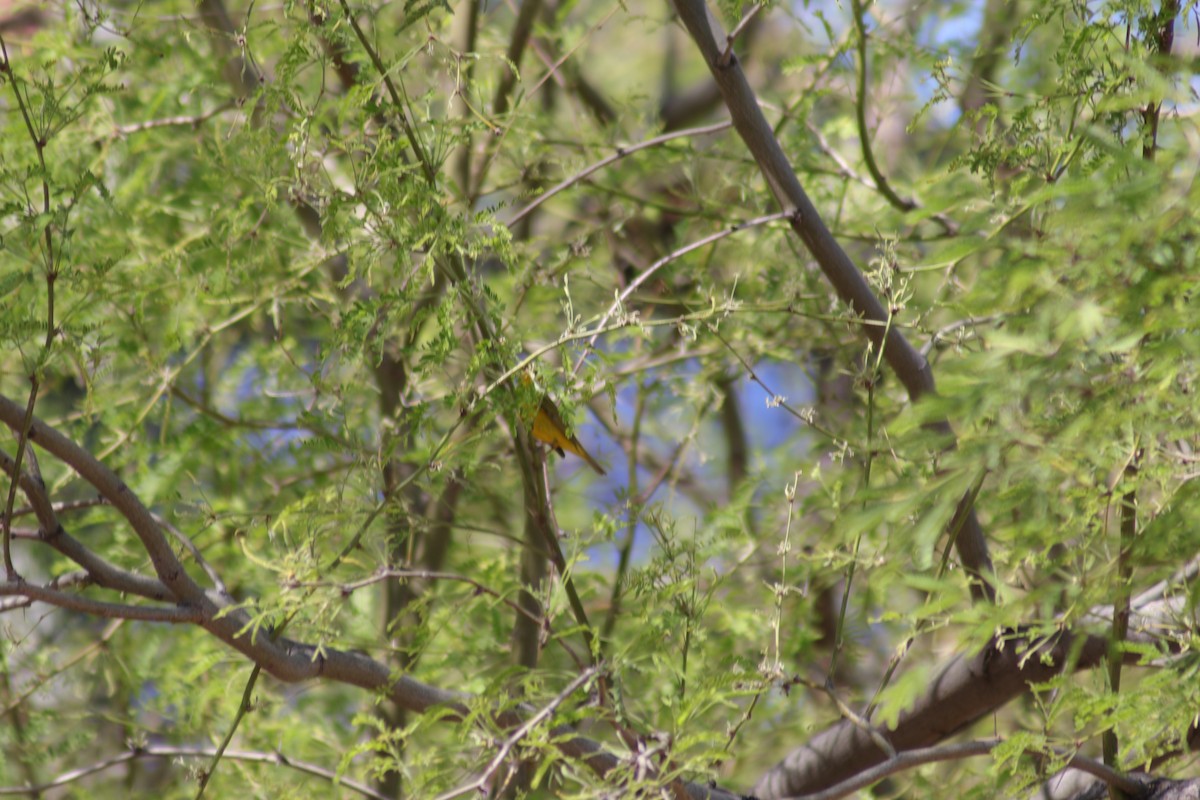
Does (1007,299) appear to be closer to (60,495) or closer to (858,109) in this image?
(858,109)

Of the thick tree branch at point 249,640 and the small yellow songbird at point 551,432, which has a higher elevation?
the small yellow songbird at point 551,432

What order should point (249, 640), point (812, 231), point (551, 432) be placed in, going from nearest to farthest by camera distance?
point (249, 640), point (812, 231), point (551, 432)

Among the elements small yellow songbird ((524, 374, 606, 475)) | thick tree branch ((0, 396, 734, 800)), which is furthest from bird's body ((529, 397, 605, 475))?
thick tree branch ((0, 396, 734, 800))

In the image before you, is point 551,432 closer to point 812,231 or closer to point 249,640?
point 812,231

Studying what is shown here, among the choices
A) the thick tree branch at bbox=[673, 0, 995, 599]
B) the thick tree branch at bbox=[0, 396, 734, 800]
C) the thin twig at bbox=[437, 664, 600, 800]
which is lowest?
the thin twig at bbox=[437, 664, 600, 800]

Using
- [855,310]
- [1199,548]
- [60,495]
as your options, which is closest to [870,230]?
[855,310]

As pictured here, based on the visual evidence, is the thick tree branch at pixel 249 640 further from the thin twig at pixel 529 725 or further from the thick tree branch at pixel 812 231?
the thick tree branch at pixel 812 231

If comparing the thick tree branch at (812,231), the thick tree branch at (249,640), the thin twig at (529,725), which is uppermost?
the thick tree branch at (812,231)

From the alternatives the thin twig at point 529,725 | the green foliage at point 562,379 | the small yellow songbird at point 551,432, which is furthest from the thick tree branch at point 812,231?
the thin twig at point 529,725

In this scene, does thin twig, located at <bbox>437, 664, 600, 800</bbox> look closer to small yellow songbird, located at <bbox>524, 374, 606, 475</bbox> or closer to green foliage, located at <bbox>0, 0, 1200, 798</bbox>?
green foliage, located at <bbox>0, 0, 1200, 798</bbox>

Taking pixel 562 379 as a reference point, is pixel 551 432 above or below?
above

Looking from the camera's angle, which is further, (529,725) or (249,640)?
(249,640)

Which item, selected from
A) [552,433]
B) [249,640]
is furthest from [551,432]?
[249,640]

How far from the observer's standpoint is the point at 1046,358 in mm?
932
